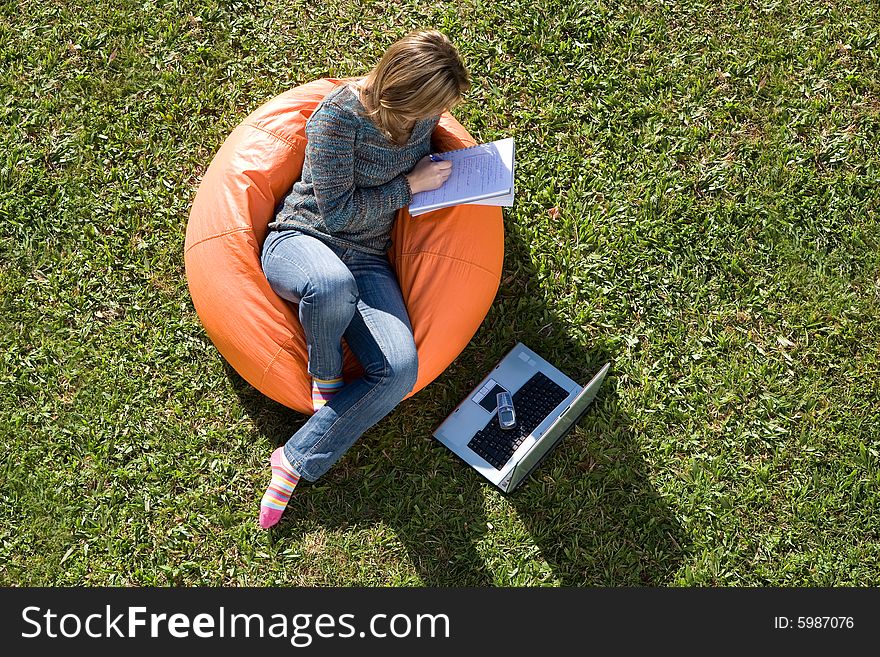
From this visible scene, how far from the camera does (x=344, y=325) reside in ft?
10.4

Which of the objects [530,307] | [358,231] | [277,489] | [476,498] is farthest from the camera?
[530,307]

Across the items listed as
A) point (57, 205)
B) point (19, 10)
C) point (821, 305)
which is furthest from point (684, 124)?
point (19, 10)

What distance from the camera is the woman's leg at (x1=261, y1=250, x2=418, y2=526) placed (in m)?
3.22

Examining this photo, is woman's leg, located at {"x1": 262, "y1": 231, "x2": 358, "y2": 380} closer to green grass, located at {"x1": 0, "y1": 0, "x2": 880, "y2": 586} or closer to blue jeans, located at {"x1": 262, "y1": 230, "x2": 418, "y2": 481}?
blue jeans, located at {"x1": 262, "y1": 230, "x2": 418, "y2": 481}

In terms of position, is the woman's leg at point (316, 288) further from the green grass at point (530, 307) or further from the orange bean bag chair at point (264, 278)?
the green grass at point (530, 307)

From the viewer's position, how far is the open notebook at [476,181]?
3029 millimetres

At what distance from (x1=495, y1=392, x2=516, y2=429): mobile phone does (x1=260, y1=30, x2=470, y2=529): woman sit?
21.9 inches

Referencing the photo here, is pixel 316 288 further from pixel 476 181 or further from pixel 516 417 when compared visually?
pixel 516 417

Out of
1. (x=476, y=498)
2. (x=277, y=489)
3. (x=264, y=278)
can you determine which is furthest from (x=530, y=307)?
(x=277, y=489)

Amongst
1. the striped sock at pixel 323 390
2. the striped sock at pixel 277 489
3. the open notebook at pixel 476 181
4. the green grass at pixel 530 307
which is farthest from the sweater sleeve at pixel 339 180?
the striped sock at pixel 277 489

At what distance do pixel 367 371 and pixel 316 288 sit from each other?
1.38 ft

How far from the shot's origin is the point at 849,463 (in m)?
3.78

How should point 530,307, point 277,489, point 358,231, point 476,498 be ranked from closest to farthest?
1. point 358,231
2. point 277,489
3. point 476,498
4. point 530,307

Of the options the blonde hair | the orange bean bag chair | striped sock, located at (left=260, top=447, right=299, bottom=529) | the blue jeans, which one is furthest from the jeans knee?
striped sock, located at (left=260, top=447, right=299, bottom=529)
